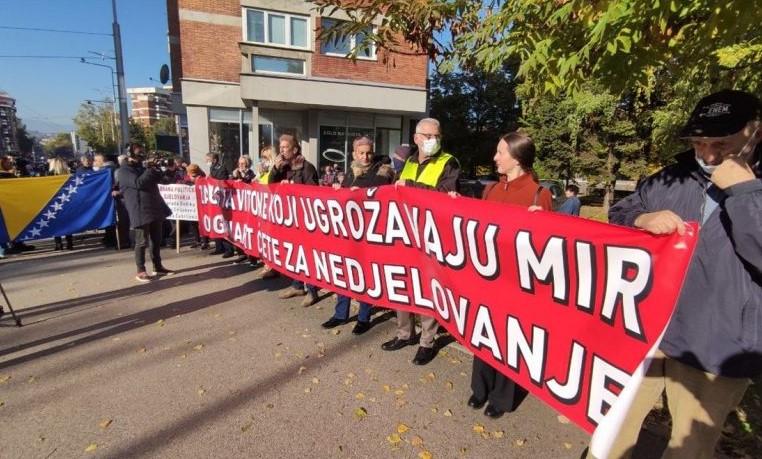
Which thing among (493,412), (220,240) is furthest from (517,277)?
(220,240)

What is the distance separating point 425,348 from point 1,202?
791 cm

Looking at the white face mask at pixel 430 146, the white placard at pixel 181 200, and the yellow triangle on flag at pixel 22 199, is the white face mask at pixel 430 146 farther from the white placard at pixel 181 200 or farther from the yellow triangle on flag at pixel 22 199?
the yellow triangle on flag at pixel 22 199

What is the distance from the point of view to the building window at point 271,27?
17.1m

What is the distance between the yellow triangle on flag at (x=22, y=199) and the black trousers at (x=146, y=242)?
9.62 feet

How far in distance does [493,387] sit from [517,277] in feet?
3.55

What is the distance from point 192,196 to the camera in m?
8.35

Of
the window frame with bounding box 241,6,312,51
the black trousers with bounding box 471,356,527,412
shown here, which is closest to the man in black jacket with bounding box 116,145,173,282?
the black trousers with bounding box 471,356,527,412

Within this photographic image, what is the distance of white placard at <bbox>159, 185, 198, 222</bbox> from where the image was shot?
820cm

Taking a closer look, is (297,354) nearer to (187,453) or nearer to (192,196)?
(187,453)

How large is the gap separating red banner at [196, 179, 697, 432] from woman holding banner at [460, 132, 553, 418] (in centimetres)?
24

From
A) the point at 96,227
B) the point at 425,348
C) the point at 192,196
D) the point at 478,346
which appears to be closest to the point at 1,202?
the point at 96,227

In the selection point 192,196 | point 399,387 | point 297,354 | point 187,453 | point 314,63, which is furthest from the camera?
point 314,63

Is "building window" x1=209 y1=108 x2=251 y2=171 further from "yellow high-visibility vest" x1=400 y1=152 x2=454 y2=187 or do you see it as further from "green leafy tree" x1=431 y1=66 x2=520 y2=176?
"green leafy tree" x1=431 y1=66 x2=520 y2=176

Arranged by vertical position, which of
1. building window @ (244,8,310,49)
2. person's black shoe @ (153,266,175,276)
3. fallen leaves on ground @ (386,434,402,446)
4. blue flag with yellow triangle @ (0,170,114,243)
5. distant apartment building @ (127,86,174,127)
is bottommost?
person's black shoe @ (153,266,175,276)
